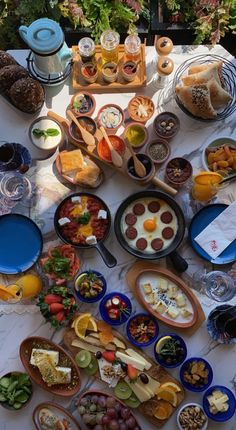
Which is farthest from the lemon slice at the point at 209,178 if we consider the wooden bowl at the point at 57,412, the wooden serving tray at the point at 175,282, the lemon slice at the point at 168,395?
the wooden bowl at the point at 57,412

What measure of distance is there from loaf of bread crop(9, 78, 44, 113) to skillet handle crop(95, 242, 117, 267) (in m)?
0.64

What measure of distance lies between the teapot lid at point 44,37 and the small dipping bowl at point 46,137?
0.28 metres

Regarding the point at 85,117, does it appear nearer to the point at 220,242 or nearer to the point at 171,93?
the point at 171,93

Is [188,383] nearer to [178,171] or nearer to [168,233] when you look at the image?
[168,233]

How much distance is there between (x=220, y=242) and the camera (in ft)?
6.66

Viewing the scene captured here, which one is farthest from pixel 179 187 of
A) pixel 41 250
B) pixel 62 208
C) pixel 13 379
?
pixel 13 379

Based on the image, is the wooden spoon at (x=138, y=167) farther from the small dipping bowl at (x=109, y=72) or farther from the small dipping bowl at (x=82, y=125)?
the small dipping bowl at (x=109, y=72)

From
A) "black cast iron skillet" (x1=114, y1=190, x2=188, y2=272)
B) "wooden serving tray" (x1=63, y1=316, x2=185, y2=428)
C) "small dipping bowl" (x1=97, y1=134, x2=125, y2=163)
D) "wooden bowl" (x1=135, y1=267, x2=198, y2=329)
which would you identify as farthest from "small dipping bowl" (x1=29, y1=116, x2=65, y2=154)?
"wooden serving tray" (x1=63, y1=316, x2=185, y2=428)

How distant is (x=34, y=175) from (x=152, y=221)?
54 cm

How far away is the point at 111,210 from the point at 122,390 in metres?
0.71

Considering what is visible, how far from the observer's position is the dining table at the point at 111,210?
1954 mm

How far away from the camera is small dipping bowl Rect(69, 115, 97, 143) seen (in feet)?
6.96

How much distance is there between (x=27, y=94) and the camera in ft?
6.71

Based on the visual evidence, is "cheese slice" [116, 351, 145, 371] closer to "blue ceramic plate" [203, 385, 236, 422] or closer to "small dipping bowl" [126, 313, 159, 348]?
"small dipping bowl" [126, 313, 159, 348]
